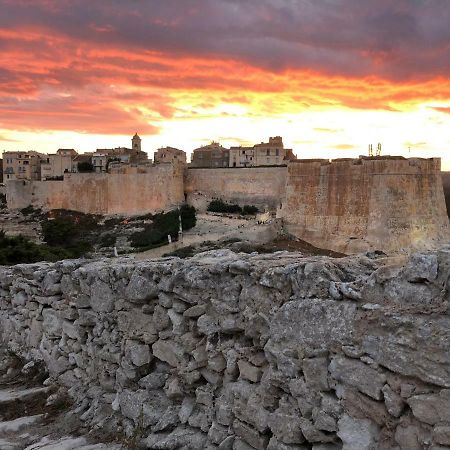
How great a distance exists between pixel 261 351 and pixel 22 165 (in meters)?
78.0

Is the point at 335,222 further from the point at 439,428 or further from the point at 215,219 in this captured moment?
the point at 439,428

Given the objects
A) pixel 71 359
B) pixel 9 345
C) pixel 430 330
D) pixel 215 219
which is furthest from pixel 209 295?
pixel 215 219

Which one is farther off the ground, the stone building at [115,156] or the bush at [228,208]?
the stone building at [115,156]

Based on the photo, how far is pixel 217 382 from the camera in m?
4.27

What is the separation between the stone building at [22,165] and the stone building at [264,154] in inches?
1263

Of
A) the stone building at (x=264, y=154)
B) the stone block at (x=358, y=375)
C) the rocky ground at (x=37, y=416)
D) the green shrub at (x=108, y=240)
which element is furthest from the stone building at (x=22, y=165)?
the stone block at (x=358, y=375)

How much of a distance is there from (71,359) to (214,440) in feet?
8.39

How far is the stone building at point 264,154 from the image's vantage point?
56.2 meters

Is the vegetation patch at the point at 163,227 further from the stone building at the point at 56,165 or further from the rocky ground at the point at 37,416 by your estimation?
the rocky ground at the point at 37,416

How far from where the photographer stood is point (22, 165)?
75.6m

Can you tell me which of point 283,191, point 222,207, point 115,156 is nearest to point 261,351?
point 283,191

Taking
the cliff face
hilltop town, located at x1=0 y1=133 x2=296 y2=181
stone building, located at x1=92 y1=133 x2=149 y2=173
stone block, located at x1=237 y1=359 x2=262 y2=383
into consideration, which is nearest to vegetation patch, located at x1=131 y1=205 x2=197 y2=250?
hilltop town, located at x1=0 y1=133 x2=296 y2=181

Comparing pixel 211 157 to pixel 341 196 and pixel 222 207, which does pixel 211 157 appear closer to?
pixel 222 207

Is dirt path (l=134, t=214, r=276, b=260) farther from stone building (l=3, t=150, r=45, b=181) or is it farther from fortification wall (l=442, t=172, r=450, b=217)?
stone building (l=3, t=150, r=45, b=181)
